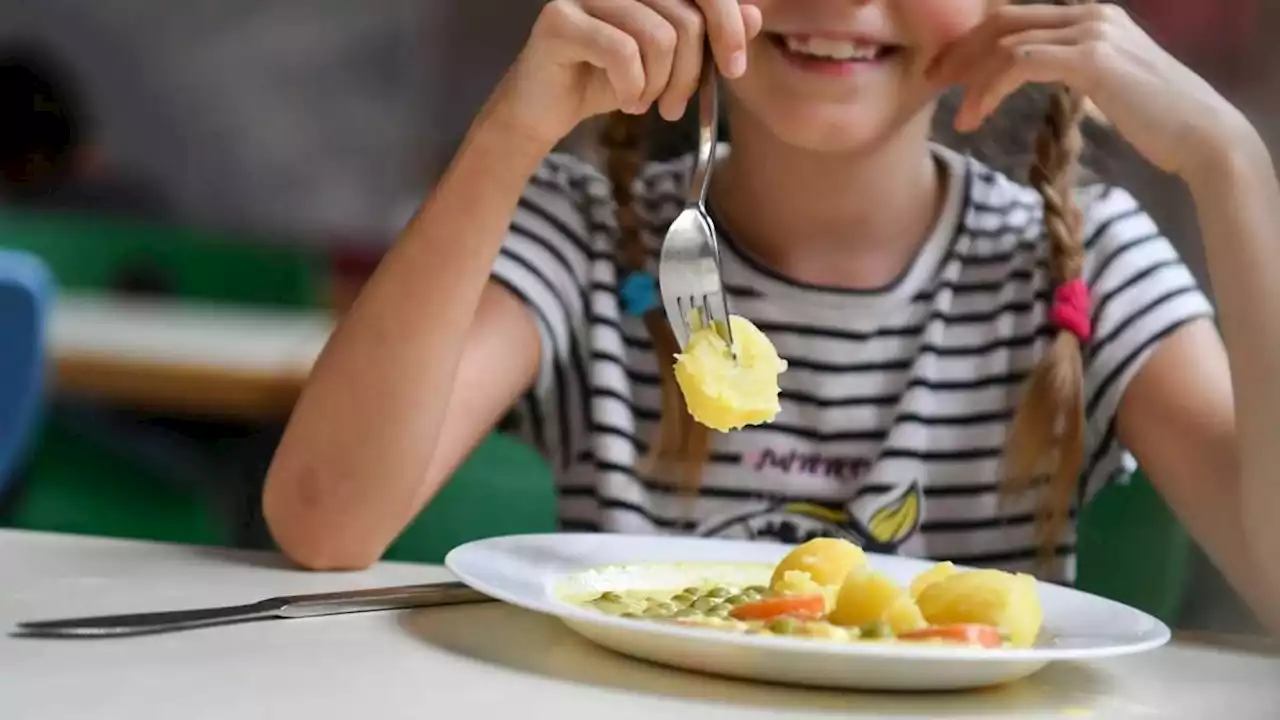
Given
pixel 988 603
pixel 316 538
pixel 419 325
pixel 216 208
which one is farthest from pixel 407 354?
pixel 216 208

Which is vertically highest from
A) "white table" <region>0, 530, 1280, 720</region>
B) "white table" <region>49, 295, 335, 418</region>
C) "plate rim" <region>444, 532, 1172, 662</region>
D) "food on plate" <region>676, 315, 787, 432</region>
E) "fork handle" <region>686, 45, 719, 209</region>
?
"fork handle" <region>686, 45, 719, 209</region>

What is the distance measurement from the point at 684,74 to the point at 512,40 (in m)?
3.25

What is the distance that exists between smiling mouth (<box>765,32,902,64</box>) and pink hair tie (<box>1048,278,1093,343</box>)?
0.25 meters

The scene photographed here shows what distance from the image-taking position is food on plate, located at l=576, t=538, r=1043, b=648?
69 centimetres

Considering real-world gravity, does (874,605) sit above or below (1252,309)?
below

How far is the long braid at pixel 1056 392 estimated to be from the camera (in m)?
1.17

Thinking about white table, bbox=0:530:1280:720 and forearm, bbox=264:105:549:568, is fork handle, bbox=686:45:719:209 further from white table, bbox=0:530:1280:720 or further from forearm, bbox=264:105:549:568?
white table, bbox=0:530:1280:720

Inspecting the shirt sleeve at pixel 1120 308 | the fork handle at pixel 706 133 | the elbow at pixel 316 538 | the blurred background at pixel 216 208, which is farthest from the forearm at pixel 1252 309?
the elbow at pixel 316 538

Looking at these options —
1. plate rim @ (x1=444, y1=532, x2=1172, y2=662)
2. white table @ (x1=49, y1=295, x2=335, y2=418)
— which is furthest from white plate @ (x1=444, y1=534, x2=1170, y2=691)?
white table @ (x1=49, y1=295, x2=335, y2=418)

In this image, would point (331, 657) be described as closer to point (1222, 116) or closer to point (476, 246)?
point (476, 246)

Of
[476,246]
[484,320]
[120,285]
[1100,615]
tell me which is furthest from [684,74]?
[120,285]

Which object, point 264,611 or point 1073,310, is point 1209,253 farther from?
point 264,611

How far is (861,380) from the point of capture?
1.24 metres

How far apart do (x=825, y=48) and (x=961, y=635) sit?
0.57 metres
